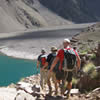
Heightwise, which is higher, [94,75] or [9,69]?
[9,69]

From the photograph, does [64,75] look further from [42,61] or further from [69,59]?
[42,61]

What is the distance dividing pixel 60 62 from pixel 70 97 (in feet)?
4.12

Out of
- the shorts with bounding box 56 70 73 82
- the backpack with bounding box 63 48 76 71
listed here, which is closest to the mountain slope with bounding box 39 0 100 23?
the shorts with bounding box 56 70 73 82

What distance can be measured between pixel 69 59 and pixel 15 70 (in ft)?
66.4

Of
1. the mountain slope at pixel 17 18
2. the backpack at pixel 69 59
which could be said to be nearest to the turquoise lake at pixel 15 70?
the backpack at pixel 69 59

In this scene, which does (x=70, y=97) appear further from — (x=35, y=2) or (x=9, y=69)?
(x=35, y=2)

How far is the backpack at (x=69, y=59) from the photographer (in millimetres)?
5445

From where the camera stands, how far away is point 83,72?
294 inches

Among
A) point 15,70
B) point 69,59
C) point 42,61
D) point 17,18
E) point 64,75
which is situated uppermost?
point 17,18

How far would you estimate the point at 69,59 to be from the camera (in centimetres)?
548

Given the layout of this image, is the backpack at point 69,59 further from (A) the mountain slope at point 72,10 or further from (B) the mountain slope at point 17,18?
(A) the mountain slope at point 72,10

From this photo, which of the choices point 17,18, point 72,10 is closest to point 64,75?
point 17,18

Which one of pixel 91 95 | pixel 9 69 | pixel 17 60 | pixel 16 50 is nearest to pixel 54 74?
pixel 91 95

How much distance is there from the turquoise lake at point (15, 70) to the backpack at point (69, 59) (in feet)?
45.9
